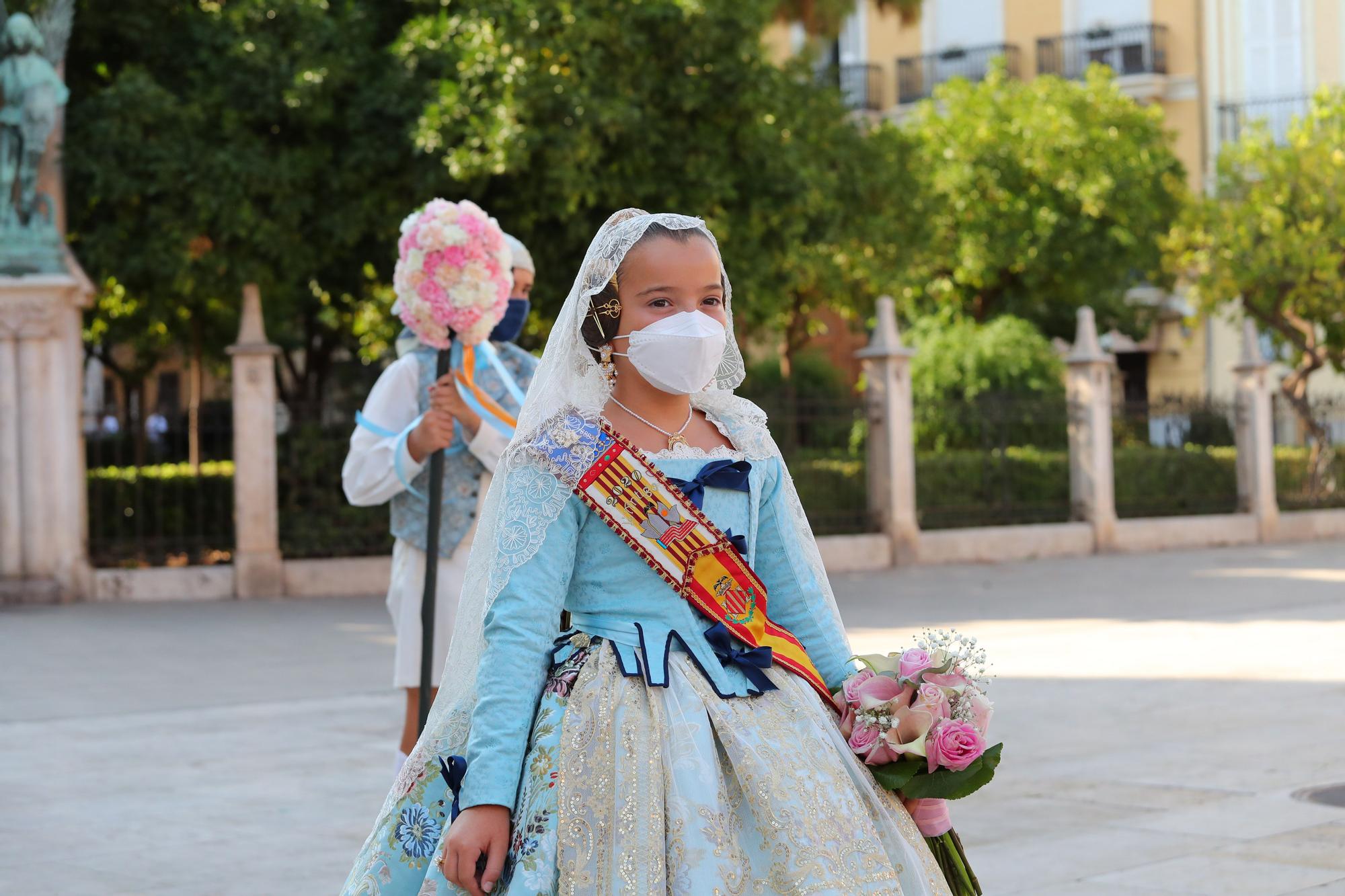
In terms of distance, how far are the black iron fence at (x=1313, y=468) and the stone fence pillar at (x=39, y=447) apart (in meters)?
17.3

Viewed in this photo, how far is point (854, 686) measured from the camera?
2.83m

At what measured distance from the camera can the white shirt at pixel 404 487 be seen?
16.1 feet

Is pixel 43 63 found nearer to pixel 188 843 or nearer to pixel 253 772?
pixel 253 772

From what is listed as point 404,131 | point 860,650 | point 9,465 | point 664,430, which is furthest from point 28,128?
point 664,430

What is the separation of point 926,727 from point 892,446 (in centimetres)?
1574

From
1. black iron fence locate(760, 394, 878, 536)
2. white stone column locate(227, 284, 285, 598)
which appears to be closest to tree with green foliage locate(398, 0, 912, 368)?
black iron fence locate(760, 394, 878, 536)

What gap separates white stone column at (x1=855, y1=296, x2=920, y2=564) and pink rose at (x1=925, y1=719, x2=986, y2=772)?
51.6 feet

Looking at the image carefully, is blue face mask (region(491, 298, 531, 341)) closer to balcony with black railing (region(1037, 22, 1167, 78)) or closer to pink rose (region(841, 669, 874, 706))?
pink rose (region(841, 669, 874, 706))

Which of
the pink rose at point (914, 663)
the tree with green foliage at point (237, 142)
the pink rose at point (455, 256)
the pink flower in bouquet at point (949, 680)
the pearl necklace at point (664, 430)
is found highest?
the tree with green foliage at point (237, 142)

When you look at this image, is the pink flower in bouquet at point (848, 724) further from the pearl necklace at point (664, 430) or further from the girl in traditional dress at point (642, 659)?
the pearl necklace at point (664, 430)

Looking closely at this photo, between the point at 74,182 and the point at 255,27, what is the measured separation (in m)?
2.18

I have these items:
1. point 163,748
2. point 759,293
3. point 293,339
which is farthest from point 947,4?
point 163,748

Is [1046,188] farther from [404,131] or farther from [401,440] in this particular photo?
[401,440]

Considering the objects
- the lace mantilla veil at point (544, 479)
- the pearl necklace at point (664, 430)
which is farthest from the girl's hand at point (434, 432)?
the pearl necklace at point (664, 430)
